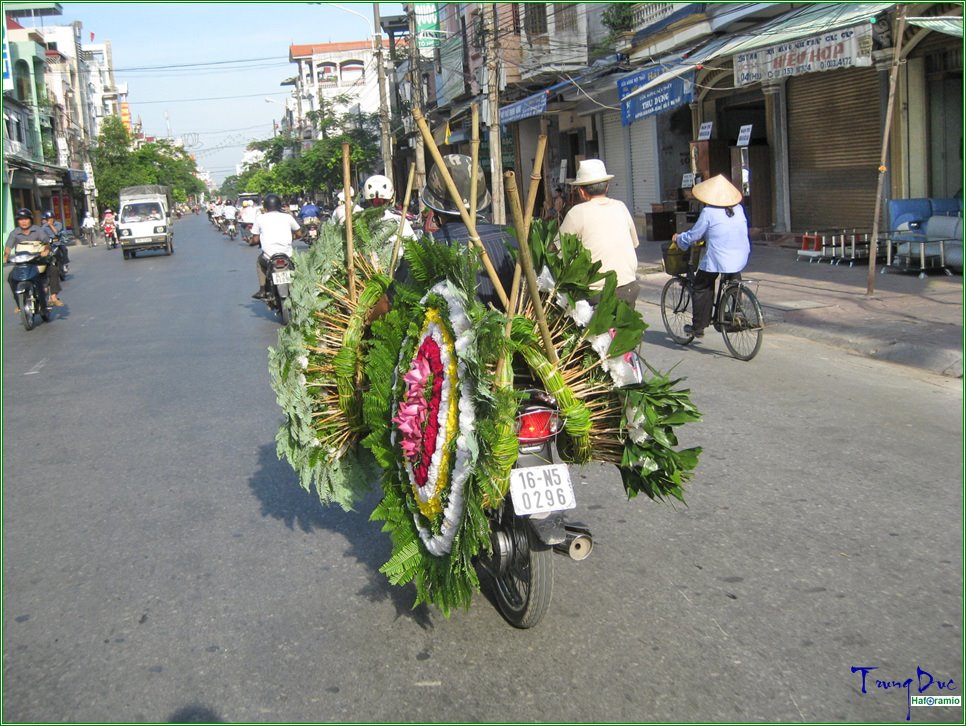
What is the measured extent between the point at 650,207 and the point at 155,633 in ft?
67.9

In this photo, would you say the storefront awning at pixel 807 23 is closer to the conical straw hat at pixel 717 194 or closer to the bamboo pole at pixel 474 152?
the conical straw hat at pixel 717 194

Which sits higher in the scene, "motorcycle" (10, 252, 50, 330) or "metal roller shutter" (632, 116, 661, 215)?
"metal roller shutter" (632, 116, 661, 215)

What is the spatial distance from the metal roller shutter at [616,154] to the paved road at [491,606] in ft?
58.5

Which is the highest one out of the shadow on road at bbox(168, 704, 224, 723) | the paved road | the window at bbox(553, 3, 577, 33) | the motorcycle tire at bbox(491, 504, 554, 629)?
the window at bbox(553, 3, 577, 33)

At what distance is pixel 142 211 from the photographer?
32.4 metres

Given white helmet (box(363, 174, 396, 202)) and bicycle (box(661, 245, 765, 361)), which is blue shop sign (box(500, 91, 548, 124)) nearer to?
bicycle (box(661, 245, 765, 361))

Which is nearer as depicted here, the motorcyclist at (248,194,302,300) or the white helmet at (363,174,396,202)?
the white helmet at (363,174,396,202)

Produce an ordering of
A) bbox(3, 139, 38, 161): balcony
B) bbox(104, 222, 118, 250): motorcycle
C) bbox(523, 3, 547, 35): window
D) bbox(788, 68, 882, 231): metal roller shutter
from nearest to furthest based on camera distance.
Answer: bbox(788, 68, 882, 231): metal roller shutter < bbox(523, 3, 547, 35): window < bbox(104, 222, 118, 250): motorcycle < bbox(3, 139, 38, 161): balcony

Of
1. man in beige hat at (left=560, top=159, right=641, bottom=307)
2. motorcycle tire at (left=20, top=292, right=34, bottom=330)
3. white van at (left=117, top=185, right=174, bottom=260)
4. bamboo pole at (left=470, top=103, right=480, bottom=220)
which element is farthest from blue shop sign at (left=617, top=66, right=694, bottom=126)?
white van at (left=117, top=185, right=174, bottom=260)

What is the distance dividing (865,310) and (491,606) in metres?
7.89

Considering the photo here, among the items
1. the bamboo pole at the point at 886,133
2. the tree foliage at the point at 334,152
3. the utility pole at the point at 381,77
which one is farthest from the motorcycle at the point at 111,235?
the bamboo pole at the point at 886,133

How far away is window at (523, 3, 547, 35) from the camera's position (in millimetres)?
25453

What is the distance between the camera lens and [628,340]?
3.37 metres

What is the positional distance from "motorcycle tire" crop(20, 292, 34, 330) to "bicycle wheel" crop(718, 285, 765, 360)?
974 cm
